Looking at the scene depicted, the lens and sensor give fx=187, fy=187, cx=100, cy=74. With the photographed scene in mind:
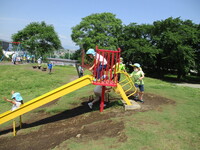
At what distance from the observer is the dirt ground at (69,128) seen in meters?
4.77

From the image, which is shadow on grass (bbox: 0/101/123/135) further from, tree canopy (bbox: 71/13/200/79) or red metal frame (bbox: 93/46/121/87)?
tree canopy (bbox: 71/13/200/79)

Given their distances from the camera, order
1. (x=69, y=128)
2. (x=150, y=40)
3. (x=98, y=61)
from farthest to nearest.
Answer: (x=150, y=40) < (x=98, y=61) < (x=69, y=128)

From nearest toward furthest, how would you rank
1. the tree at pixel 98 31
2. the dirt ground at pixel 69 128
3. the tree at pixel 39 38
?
the dirt ground at pixel 69 128
the tree at pixel 98 31
the tree at pixel 39 38

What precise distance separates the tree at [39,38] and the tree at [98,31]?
752 cm

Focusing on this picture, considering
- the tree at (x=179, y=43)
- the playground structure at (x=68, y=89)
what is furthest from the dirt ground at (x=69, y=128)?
the tree at (x=179, y=43)

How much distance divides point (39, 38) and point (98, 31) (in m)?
15.3

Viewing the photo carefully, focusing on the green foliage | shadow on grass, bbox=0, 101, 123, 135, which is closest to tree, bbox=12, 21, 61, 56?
the green foliage

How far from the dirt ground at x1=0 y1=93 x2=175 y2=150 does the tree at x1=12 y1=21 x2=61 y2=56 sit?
3956cm

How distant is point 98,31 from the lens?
132ft

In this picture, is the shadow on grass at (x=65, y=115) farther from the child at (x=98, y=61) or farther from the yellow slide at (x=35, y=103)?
the child at (x=98, y=61)

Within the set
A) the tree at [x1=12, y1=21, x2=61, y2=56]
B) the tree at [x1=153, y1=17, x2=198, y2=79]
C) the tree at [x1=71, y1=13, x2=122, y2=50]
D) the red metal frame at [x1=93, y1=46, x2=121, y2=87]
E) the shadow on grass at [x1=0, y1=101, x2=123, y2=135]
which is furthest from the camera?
the tree at [x1=12, y1=21, x2=61, y2=56]

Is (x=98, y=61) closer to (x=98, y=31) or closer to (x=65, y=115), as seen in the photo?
(x=65, y=115)

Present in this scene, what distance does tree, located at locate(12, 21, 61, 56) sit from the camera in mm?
44656

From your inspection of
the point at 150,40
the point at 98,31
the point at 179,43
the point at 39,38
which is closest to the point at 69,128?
the point at 179,43
